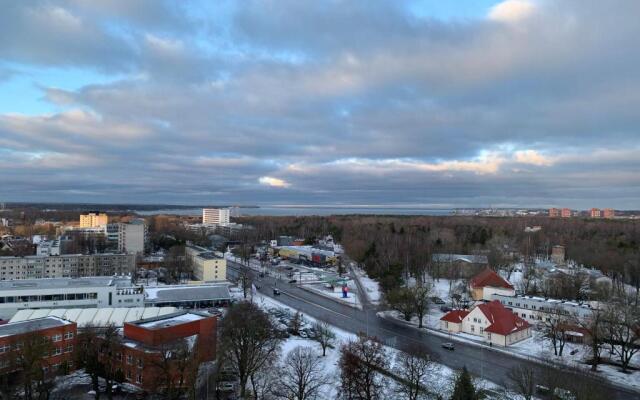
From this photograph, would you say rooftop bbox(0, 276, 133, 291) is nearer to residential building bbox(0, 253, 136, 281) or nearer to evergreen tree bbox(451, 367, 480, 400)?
residential building bbox(0, 253, 136, 281)

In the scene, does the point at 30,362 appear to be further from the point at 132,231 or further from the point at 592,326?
the point at 132,231

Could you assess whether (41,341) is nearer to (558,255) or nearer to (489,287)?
(489,287)

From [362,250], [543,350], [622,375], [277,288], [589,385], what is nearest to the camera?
[589,385]

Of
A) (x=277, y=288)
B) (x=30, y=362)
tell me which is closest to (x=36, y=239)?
(x=277, y=288)

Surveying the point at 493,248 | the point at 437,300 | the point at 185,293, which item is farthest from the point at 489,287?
the point at 185,293

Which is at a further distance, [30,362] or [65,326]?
[65,326]

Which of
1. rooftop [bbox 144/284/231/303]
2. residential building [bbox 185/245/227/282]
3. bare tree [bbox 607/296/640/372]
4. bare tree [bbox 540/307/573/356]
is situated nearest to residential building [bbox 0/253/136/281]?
residential building [bbox 185/245/227/282]
